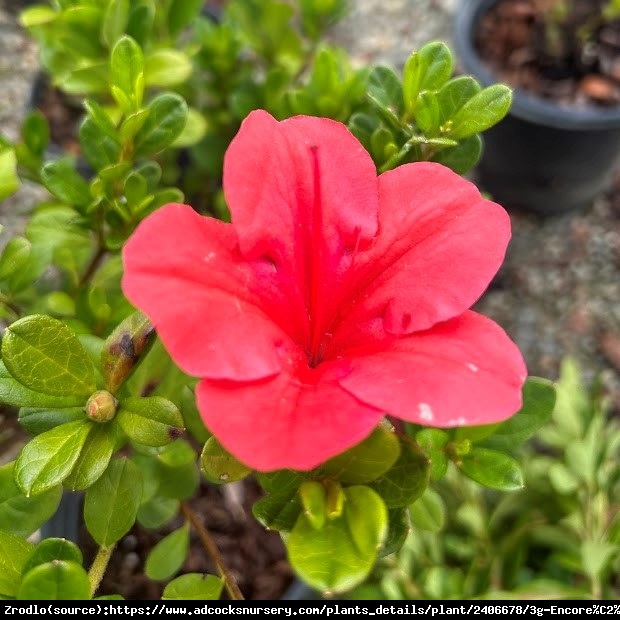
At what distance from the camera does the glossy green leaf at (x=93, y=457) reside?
723 mm

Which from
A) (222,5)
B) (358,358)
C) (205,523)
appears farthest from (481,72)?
(358,358)

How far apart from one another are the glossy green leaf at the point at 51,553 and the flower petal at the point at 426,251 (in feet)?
1.10

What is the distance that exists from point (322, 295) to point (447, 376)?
0.18 m

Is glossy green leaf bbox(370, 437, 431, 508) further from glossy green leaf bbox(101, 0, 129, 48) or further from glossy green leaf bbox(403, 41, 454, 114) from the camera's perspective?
glossy green leaf bbox(101, 0, 129, 48)

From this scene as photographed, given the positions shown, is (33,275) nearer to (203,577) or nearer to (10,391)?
(10,391)

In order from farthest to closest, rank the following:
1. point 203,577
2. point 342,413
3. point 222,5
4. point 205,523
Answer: point 222,5, point 205,523, point 203,577, point 342,413

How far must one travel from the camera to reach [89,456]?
0.73 m

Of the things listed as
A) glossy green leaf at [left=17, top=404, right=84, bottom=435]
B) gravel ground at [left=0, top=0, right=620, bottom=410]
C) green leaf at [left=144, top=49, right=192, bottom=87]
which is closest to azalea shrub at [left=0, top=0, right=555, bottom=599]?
glossy green leaf at [left=17, top=404, right=84, bottom=435]

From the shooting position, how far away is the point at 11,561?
0.72m

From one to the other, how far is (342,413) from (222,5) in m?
2.32

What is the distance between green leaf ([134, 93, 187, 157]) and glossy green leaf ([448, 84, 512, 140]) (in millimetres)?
333

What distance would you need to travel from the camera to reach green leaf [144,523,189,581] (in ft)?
3.32

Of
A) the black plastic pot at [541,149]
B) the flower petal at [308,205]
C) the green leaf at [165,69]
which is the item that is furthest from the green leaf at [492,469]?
the black plastic pot at [541,149]

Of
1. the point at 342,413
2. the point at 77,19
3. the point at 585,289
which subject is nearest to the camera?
the point at 342,413
